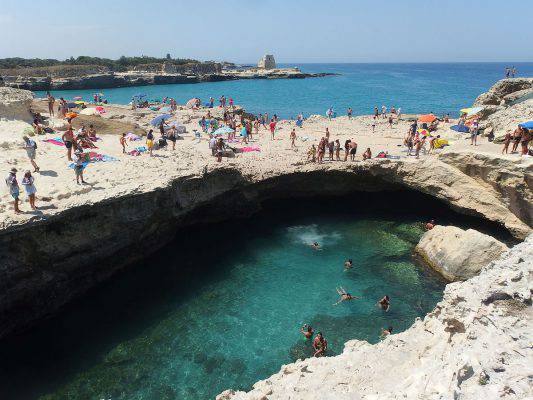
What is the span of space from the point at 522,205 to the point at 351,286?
9527mm

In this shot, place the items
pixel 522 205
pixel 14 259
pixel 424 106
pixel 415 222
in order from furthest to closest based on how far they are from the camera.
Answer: pixel 424 106, pixel 415 222, pixel 522 205, pixel 14 259

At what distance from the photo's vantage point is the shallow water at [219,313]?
1256 centimetres

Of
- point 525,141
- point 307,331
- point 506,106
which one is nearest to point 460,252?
point 525,141

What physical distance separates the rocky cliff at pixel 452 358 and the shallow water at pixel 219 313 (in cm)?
428

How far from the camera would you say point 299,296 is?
16375 millimetres

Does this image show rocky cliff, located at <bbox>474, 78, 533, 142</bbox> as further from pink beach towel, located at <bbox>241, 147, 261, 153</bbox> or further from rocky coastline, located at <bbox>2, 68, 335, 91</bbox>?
rocky coastline, located at <bbox>2, 68, 335, 91</bbox>

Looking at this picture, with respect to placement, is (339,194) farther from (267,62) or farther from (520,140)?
(267,62)

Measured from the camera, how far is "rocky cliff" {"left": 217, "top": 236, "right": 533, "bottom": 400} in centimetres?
608

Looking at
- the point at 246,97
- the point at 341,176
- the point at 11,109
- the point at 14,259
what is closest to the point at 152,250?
the point at 14,259

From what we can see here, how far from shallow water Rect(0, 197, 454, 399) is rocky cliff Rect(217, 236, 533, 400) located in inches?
169

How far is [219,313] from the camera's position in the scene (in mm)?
15422

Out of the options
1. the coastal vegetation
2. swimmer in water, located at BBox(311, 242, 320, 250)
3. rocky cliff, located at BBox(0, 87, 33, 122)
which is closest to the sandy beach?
rocky cliff, located at BBox(0, 87, 33, 122)

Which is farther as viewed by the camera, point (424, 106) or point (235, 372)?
point (424, 106)

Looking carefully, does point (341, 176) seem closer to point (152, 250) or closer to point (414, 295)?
point (414, 295)
